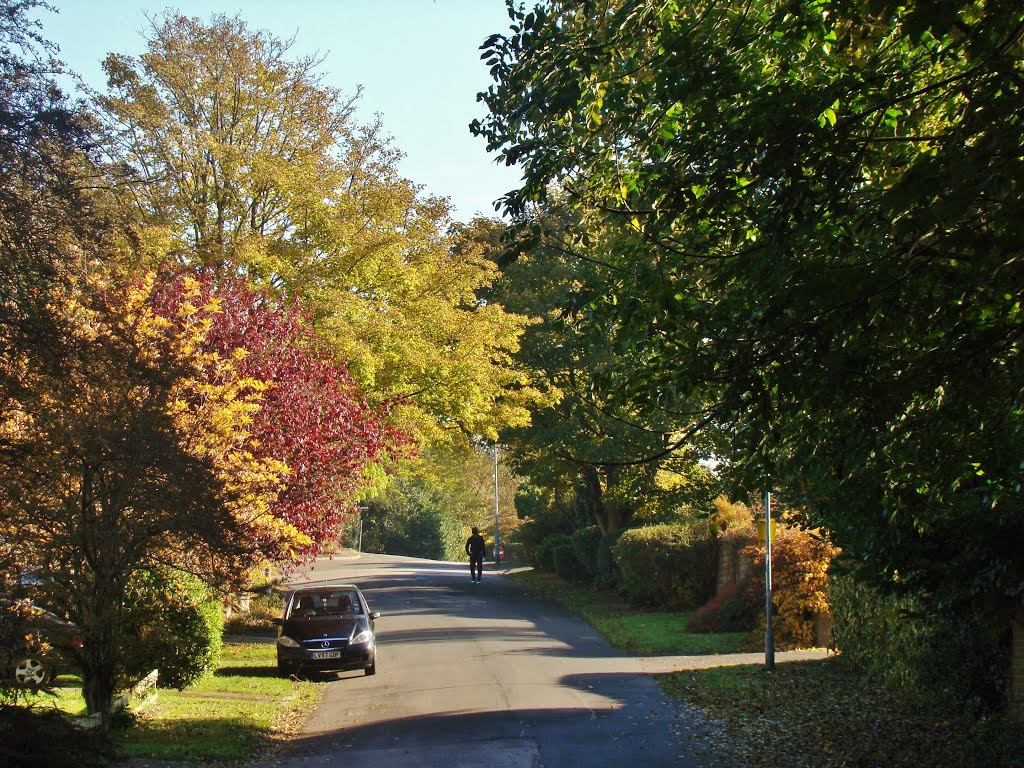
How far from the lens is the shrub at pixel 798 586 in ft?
60.3

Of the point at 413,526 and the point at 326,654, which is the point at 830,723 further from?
the point at 413,526

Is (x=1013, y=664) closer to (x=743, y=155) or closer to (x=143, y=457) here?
(x=743, y=155)

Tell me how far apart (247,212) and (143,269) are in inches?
376

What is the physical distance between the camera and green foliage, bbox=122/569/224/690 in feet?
43.7

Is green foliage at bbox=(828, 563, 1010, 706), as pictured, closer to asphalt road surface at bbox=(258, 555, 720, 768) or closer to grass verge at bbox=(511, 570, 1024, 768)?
grass verge at bbox=(511, 570, 1024, 768)

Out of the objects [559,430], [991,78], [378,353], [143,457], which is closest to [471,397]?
[378,353]

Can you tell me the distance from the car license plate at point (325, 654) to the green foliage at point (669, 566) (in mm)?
11105

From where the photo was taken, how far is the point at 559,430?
28.3 meters

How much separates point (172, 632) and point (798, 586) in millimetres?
11172

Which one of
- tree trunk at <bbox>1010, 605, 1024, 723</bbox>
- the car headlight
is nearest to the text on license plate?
the car headlight

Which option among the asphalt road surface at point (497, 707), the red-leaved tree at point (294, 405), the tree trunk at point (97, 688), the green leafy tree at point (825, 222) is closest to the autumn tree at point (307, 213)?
the red-leaved tree at point (294, 405)

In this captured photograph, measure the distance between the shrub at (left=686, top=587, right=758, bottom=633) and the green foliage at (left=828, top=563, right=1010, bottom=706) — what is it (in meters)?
5.78

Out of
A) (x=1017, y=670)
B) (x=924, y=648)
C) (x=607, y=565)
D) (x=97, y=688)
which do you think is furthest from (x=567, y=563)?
(x=1017, y=670)

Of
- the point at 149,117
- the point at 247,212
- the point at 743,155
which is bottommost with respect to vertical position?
the point at 743,155
